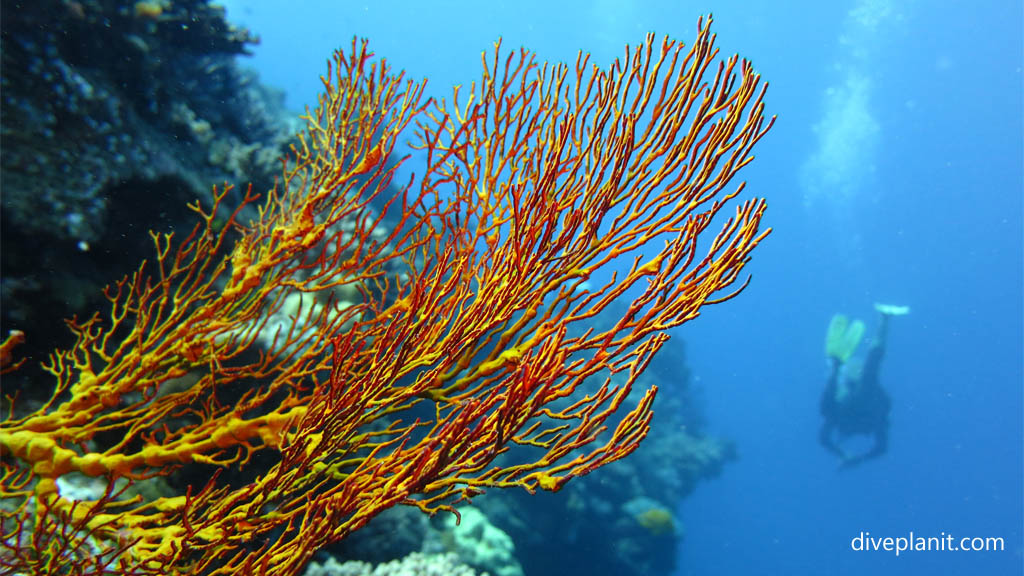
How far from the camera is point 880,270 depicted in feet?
240

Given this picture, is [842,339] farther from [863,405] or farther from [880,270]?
[880,270]

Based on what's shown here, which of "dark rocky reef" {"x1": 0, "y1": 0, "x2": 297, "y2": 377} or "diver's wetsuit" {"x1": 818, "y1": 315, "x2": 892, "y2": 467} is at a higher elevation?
"diver's wetsuit" {"x1": 818, "y1": 315, "x2": 892, "y2": 467}

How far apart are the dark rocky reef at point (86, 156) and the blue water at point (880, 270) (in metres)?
41.6

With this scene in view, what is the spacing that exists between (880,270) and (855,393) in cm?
6846

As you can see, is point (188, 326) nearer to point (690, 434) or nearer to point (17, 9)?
point (17, 9)

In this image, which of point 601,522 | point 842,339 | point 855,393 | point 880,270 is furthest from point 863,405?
point 880,270

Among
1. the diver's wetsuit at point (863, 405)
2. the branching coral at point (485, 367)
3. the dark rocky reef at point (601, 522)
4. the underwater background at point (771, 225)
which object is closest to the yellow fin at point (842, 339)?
the diver's wetsuit at point (863, 405)

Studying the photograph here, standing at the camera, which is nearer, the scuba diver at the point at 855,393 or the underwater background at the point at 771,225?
the underwater background at the point at 771,225

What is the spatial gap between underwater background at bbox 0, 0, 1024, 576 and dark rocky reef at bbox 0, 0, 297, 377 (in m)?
0.02

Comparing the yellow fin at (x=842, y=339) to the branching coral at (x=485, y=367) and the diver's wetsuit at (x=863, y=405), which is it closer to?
the diver's wetsuit at (x=863, y=405)

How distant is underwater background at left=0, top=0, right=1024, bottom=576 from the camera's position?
3805 millimetres

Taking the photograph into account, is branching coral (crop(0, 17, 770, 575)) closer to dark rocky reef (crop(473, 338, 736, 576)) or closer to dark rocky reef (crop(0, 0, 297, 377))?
dark rocky reef (crop(0, 0, 297, 377))

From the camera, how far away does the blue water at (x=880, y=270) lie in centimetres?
5184

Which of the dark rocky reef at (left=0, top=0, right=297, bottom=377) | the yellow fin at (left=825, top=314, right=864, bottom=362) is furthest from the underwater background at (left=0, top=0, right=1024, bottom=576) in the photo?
the yellow fin at (left=825, top=314, right=864, bottom=362)
